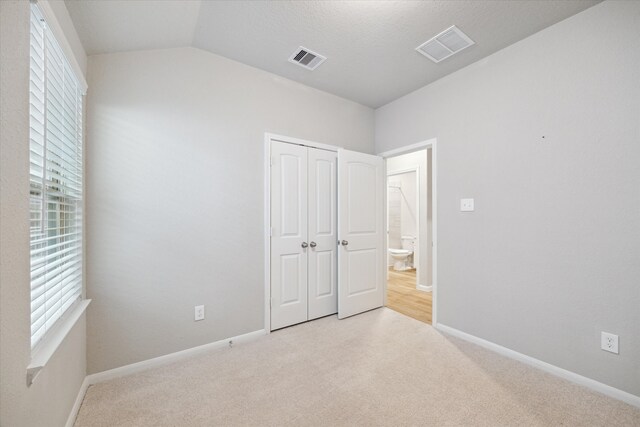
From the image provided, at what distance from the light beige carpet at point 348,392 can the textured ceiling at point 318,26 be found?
2.48 m

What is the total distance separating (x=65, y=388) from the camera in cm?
148

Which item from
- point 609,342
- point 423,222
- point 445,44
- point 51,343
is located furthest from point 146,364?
point 423,222

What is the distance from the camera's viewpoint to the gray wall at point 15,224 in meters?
0.87

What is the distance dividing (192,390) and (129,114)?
6.94 feet

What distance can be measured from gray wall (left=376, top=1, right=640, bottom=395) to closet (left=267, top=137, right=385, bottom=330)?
0.86 meters

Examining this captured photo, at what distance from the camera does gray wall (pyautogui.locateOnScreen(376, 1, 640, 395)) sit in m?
1.79

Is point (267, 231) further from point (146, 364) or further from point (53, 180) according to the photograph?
point (53, 180)

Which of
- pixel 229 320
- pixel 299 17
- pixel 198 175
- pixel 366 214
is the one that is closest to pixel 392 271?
pixel 366 214

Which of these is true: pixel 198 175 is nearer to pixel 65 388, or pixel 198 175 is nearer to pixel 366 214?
pixel 65 388

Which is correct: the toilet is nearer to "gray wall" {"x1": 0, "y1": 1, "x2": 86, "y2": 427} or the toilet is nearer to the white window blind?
the white window blind

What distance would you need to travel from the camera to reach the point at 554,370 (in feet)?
6.77

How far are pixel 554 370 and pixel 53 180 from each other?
3.60m

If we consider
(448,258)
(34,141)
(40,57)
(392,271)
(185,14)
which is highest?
(185,14)

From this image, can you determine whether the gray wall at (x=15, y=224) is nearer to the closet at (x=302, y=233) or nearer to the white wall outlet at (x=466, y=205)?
the closet at (x=302, y=233)
